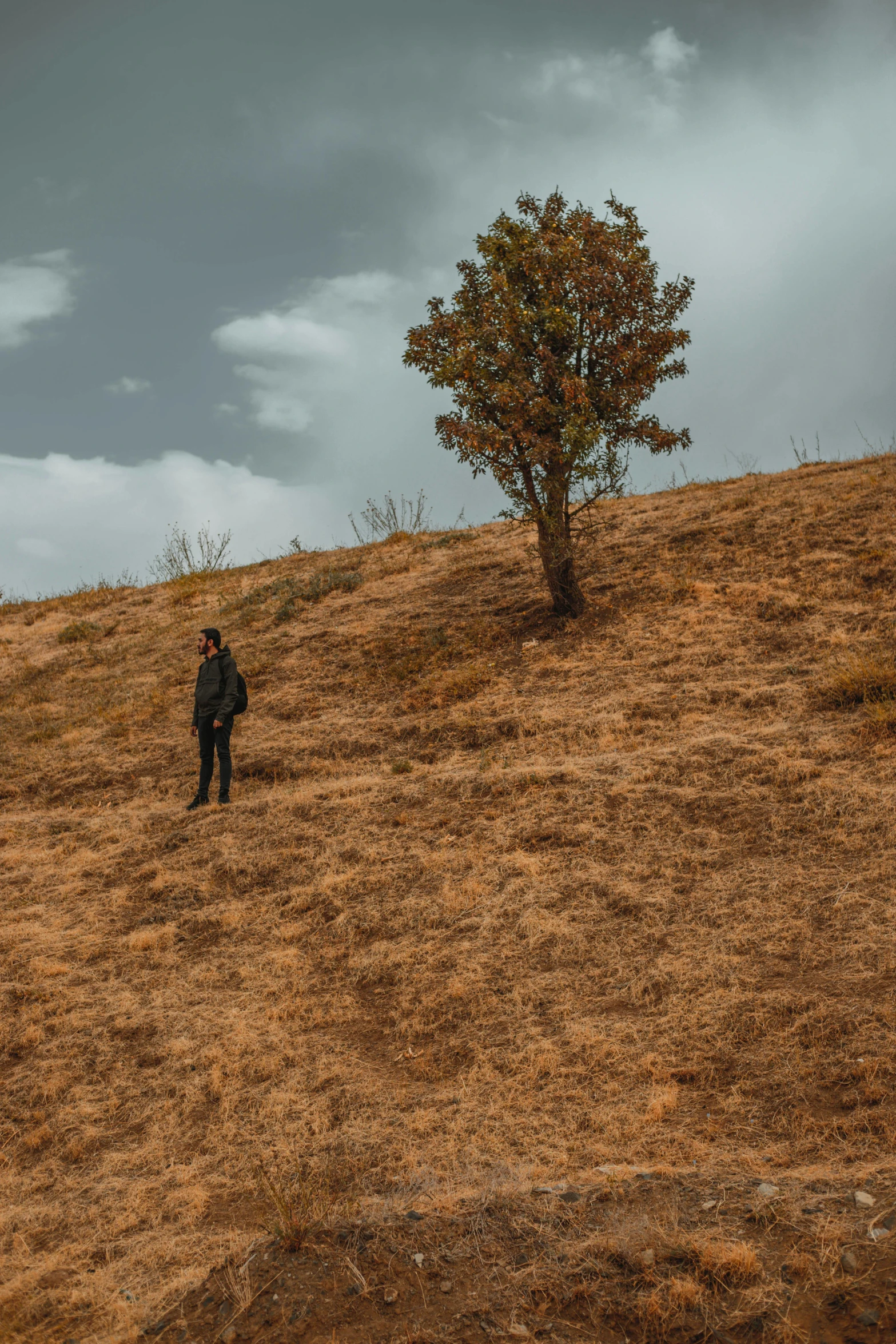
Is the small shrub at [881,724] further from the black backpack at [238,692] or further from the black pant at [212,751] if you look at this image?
the black pant at [212,751]

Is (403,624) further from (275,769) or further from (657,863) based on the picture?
(657,863)

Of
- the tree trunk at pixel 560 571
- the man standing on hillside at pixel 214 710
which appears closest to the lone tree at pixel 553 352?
the tree trunk at pixel 560 571

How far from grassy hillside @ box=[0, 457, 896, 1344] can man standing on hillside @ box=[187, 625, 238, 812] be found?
432 millimetres

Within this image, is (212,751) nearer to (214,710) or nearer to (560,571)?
(214,710)

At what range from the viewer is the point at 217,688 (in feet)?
32.3

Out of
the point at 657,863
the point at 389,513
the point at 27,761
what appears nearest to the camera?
the point at 657,863

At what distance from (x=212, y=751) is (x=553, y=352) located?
7.45 metres

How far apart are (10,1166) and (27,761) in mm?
8872

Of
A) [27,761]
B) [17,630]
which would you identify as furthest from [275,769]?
[17,630]

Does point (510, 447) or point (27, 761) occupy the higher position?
point (510, 447)

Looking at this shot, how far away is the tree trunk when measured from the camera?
1238 centimetres

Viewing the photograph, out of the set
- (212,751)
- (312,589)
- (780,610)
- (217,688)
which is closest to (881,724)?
(780,610)

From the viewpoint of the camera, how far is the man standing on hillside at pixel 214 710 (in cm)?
980

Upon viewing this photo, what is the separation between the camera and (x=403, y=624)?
14625mm
